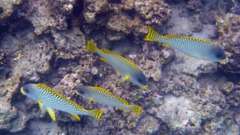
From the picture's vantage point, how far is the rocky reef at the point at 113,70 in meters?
4.78

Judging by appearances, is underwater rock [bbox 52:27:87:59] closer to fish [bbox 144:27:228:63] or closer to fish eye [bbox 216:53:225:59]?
fish [bbox 144:27:228:63]

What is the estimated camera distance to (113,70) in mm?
5383

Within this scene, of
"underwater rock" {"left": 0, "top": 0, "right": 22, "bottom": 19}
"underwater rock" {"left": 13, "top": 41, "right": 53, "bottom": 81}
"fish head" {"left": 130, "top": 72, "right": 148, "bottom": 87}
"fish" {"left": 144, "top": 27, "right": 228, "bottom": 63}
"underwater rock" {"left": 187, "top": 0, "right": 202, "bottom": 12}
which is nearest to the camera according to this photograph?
"fish" {"left": 144, "top": 27, "right": 228, "bottom": 63}

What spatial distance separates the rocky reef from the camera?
478cm

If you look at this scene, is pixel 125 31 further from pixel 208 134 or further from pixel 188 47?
pixel 208 134

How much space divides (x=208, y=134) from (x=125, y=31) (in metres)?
5.50

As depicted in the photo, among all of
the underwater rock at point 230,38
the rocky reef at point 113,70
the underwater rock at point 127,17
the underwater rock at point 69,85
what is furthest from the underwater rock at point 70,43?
the underwater rock at point 230,38

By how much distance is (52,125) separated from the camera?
632cm

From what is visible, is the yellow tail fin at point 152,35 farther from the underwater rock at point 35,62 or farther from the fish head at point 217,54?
the underwater rock at point 35,62

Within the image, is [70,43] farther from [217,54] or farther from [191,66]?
[191,66]

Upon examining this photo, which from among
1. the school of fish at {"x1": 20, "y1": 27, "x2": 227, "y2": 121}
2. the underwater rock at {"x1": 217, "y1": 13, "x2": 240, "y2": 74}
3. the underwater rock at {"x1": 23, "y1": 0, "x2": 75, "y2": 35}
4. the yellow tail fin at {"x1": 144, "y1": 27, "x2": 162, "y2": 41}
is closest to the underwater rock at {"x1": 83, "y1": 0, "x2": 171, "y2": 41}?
the underwater rock at {"x1": 23, "y1": 0, "x2": 75, "y2": 35}

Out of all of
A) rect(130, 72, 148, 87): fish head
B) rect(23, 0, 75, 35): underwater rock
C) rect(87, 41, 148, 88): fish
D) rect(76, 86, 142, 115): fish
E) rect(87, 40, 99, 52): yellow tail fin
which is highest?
rect(23, 0, 75, 35): underwater rock

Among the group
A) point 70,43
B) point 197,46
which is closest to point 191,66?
point 197,46

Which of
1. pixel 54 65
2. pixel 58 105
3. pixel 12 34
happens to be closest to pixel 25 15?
pixel 12 34
